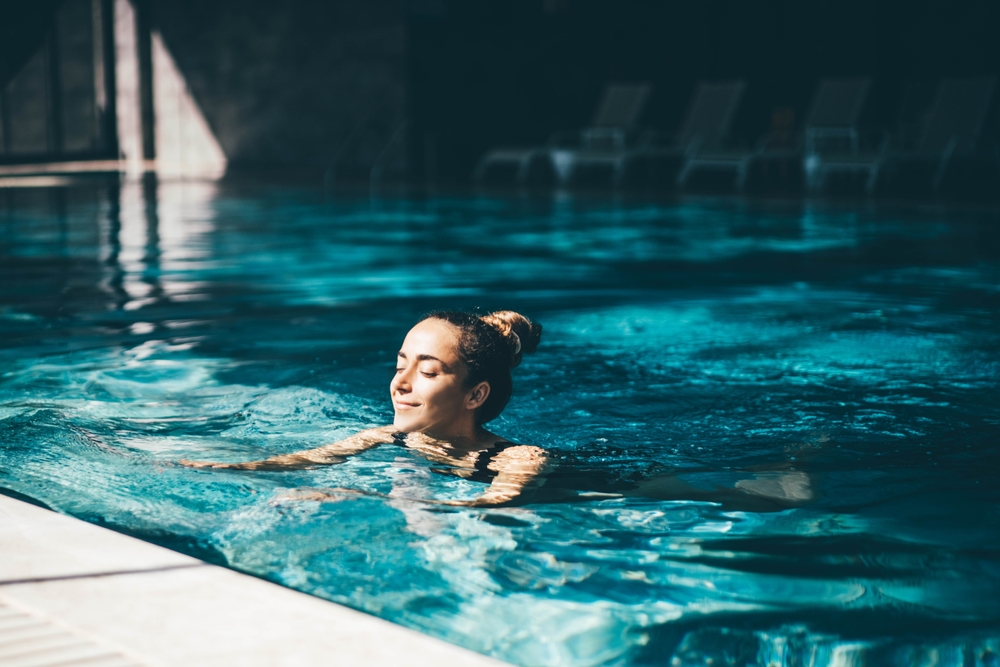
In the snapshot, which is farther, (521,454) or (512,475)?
(521,454)

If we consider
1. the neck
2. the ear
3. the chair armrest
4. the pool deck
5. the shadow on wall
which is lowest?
the neck

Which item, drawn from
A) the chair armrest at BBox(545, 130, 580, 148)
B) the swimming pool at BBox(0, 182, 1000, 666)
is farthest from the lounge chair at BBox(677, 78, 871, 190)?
the swimming pool at BBox(0, 182, 1000, 666)

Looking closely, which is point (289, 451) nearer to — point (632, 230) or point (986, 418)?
point (986, 418)

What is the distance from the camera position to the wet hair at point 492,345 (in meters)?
2.74

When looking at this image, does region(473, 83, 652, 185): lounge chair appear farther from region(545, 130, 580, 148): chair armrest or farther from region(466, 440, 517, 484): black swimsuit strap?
region(466, 440, 517, 484): black swimsuit strap

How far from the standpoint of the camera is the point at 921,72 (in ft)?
45.4

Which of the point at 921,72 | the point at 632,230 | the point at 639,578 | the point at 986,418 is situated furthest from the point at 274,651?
the point at 921,72

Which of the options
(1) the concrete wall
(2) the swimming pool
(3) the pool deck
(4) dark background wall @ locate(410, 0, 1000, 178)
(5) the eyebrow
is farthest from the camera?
(1) the concrete wall

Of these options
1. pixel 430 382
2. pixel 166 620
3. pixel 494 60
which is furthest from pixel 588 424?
pixel 494 60

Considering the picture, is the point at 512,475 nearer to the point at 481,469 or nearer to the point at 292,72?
the point at 481,469

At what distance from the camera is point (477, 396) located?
281 centimetres

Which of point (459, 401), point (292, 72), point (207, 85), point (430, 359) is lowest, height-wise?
point (459, 401)

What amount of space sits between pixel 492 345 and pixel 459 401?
162 millimetres

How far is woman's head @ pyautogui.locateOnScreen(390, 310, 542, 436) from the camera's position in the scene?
2705 mm
